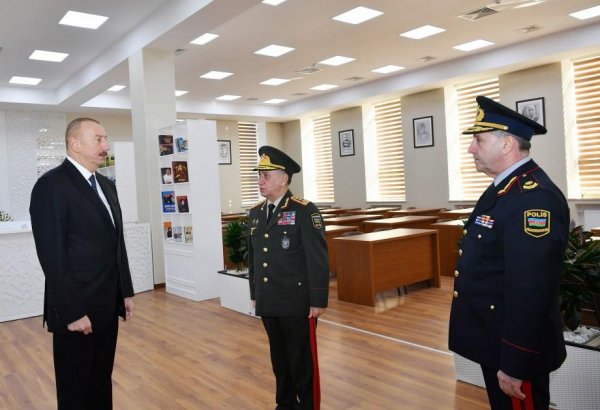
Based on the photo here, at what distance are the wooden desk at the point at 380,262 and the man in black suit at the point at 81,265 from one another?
359 cm

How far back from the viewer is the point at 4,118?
12.1m

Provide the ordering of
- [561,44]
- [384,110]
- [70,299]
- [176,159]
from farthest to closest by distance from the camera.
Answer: [384,110] → [561,44] → [176,159] → [70,299]

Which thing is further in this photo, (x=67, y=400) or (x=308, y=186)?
(x=308, y=186)

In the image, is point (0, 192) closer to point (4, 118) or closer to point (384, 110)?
point (4, 118)

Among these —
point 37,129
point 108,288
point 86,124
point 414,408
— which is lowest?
point 414,408

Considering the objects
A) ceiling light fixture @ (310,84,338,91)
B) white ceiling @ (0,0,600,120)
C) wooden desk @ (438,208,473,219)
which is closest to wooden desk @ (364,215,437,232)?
wooden desk @ (438,208,473,219)

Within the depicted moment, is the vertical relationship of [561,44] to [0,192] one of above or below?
above

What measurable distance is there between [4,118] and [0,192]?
72.4 inches

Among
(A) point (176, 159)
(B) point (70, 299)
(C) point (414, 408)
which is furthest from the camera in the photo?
(A) point (176, 159)

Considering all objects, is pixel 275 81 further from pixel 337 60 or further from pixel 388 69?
pixel 388 69

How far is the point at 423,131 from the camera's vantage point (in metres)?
12.2

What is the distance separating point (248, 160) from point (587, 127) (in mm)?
9856

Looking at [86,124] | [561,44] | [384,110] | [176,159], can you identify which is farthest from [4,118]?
[561,44]

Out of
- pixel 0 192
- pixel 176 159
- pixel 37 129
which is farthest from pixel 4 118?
pixel 176 159
